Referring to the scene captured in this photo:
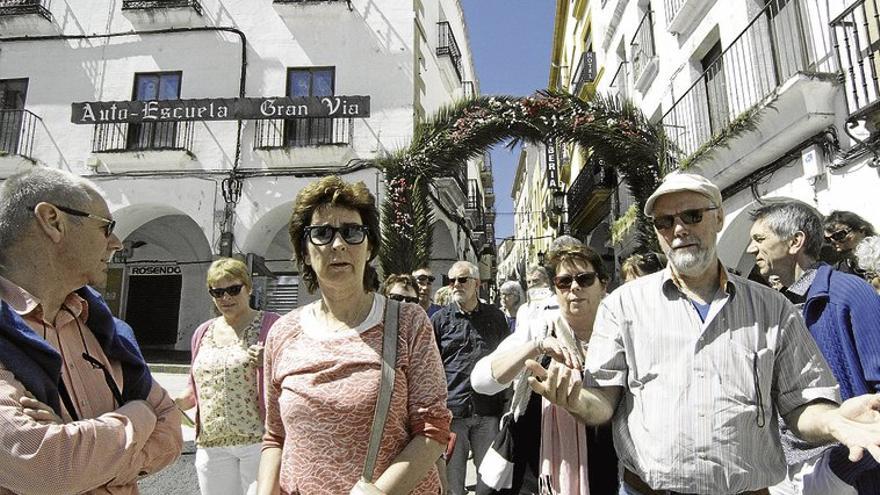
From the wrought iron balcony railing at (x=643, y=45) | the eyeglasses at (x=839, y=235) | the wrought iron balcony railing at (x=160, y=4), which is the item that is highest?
the wrought iron balcony railing at (x=160, y=4)

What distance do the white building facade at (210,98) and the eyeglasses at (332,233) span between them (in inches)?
399

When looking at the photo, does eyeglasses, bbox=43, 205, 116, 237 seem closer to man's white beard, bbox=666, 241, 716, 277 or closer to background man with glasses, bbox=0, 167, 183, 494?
background man with glasses, bbox=0, 167, 183, 494

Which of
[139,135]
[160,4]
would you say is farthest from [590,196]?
[160,4]

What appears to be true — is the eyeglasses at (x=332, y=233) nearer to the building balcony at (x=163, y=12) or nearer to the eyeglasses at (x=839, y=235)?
the eyeglasses at (x=839, y=235)

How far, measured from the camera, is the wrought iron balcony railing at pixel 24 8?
43.4ft

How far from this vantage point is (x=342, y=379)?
Result: 1739 millimetres

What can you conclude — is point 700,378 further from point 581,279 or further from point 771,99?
point 771,99

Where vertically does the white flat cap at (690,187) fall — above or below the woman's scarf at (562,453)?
above

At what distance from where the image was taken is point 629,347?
1.94 metres

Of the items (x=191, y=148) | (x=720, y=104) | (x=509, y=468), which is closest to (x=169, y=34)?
(x=191, y=148)

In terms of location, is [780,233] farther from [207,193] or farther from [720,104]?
[207,193]

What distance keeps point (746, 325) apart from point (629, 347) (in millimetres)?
391

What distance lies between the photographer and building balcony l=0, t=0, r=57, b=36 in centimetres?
1327

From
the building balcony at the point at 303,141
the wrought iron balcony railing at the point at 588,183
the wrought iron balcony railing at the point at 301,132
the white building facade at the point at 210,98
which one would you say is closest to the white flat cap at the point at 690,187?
the wrought iron balcony railing at the point at 588,183
